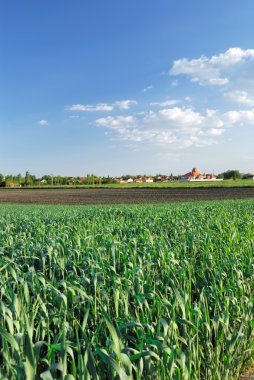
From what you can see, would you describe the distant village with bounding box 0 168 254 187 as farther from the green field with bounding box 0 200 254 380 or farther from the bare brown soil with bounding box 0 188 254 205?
the green field with bounding box 0 200 254 380

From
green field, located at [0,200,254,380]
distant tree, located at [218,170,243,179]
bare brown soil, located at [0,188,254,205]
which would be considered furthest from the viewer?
distant tree, located at [218,170,243,179]

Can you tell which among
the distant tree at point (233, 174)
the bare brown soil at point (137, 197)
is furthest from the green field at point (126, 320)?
the distant tree at point (233, 174)

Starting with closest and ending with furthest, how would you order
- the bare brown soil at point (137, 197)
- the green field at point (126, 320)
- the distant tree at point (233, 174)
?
the green field at point (126, 320)
the bare brown soil at point (137, 197)
the distant tree at point (233, 174)

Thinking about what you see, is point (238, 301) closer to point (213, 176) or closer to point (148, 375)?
point (148, 375)

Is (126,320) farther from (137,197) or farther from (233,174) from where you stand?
(233,174)

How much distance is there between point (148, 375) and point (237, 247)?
3738 mm

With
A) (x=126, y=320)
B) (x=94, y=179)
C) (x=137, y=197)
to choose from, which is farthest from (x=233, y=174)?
(x=126, y=320)

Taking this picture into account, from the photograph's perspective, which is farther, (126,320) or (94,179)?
(94,179)

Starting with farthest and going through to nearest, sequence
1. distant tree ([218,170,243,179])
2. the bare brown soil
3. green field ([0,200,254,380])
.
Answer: distant tree ([218,170,243,179]) < the bare brown soil < green field ([0,200,254,380])

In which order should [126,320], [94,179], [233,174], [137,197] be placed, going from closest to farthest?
[126,320], [137,197], [233,174], [94,179]

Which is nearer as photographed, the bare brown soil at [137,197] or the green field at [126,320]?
the green field at [126,320]

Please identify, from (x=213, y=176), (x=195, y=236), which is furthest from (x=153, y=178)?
(x=195, y=236)

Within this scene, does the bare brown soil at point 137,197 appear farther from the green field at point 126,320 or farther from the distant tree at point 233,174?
the distant tree at point 233,174

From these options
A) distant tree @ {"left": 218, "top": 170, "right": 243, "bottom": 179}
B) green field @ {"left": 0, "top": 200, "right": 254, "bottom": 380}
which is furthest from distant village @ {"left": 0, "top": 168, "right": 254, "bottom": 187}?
green field @ {"left": 0, "top": 200, "right": 254, "bottom": 380}
